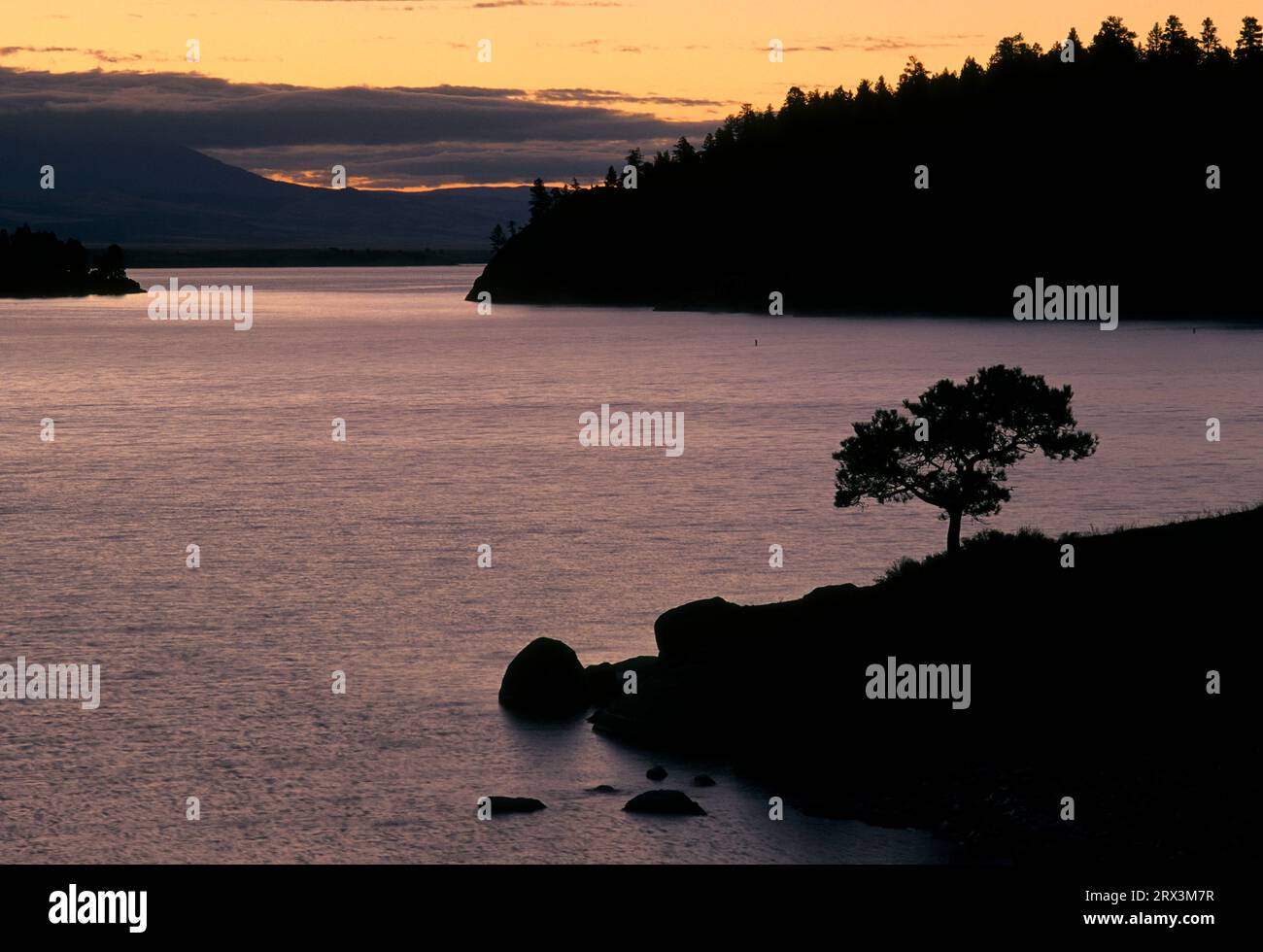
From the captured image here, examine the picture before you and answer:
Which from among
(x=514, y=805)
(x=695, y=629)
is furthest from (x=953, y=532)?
(x=514, y=805)

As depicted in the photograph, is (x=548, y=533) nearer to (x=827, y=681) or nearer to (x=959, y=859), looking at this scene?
(x=827, y=681)

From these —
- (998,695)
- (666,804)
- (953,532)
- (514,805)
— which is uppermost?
(953,532)

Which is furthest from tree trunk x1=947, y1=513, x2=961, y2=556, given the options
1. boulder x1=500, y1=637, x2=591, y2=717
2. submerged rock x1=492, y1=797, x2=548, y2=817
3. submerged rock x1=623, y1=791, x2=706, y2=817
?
submerged rock x1=492, y1=797, x2=548, y2=817

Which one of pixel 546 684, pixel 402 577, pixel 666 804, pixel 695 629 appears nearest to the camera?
pixel 666 804

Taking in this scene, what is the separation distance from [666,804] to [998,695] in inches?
361

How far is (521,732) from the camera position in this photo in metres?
43.6

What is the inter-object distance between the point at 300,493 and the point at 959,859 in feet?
210

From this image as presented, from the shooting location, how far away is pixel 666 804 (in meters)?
36.8

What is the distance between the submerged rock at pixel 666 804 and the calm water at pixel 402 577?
1.44 ft

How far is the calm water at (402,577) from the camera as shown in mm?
37281

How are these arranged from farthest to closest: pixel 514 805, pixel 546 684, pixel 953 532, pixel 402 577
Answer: pixel 402 577 → pixel 953 532 → pixel 546 684 → pixel 514 805

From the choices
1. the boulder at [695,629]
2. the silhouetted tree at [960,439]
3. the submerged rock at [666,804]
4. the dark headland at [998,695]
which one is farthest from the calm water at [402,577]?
the silhouetted tree at [960,439]

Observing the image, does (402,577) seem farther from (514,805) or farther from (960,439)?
(514,805)
